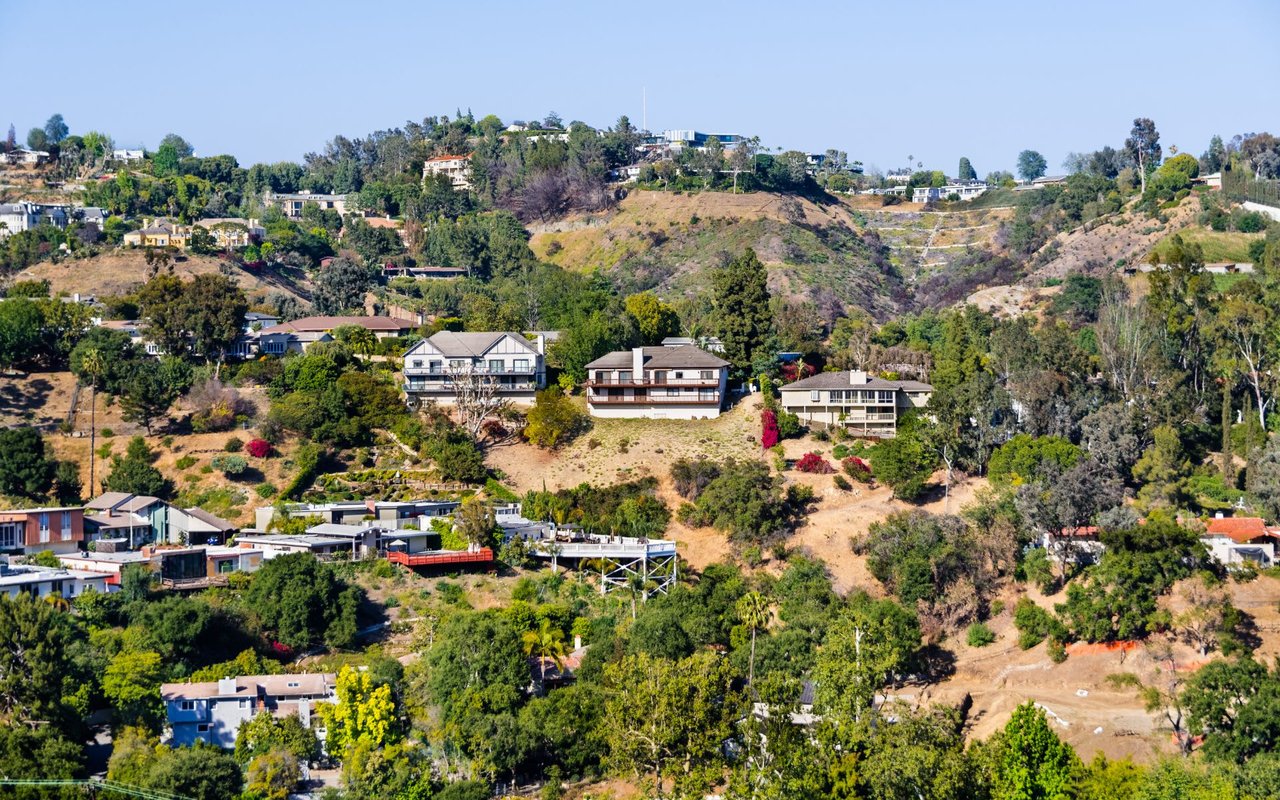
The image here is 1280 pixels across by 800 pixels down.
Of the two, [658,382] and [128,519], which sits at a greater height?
[658,382]

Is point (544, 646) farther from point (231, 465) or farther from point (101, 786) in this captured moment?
point (231, 465)

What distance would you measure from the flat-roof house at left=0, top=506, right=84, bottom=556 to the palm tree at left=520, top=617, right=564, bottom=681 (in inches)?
803

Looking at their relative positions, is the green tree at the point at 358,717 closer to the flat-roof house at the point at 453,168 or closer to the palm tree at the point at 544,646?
the palm tree at the point at 544,646

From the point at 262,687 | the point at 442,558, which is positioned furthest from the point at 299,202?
the point at 262,687

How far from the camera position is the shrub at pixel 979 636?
60.7 meters

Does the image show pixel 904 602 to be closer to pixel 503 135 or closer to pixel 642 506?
pixel 642 506

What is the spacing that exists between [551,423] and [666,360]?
6.77m

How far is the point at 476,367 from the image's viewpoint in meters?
79.7

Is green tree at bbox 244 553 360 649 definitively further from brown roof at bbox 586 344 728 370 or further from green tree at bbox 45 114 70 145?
green tree at bbox 45 114 70 145

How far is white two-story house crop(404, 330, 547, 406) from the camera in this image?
79.5m

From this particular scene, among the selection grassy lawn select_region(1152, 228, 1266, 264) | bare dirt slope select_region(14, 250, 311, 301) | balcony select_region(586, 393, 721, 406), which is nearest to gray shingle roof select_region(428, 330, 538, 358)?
balcony select_region(586, 393, 721, 406)

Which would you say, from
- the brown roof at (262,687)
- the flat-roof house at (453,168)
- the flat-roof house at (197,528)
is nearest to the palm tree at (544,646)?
the brown roof at (262,687)

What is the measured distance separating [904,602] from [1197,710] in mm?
13404

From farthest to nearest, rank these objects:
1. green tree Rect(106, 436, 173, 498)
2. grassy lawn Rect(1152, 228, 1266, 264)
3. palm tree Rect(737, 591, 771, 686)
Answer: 1. grassy lawn Rect(1152, 228, 1266, 264)
2. green tree Rect(106, 436, 173, 498)
3. palm tree Rect(737, 591, 771, 686)
